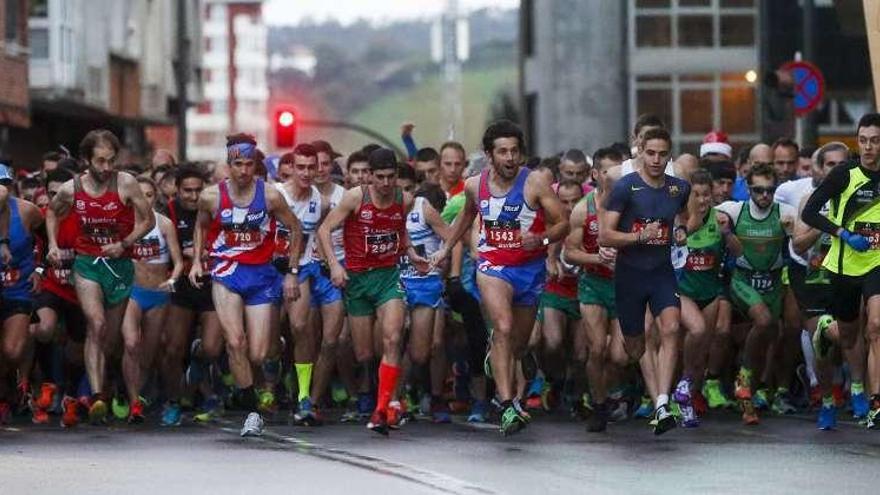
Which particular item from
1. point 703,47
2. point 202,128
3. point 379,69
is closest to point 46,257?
point 703,47

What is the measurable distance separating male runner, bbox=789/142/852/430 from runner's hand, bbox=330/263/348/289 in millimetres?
3019

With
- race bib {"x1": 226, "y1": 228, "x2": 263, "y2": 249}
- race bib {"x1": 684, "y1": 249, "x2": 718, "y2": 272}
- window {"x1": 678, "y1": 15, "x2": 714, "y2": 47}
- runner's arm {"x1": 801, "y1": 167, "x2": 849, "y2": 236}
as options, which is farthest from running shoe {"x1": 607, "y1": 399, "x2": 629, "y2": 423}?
window {"x1": 678, "y1": 15, "x2": 714, "y2": 47}

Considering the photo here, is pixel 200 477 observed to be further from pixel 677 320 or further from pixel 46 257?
pixel 46 257

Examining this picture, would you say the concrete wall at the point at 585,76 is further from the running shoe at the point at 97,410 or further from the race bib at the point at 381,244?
the running shoe at the point at 97,410

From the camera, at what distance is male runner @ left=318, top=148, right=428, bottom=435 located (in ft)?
55.1

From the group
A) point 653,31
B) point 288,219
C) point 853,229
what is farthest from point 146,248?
point 653,31

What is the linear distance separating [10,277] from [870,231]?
19.1 ft

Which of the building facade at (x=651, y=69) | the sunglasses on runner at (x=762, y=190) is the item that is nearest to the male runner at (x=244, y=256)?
the sunglasses on runner at (x=762, y=190)

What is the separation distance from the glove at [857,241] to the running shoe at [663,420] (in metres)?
1.58

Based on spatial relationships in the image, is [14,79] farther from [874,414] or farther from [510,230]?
[874,414]

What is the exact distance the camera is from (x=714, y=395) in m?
18.5

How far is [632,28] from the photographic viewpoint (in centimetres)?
5572

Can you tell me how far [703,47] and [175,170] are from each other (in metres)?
37.1

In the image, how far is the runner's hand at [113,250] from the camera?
17.2m
